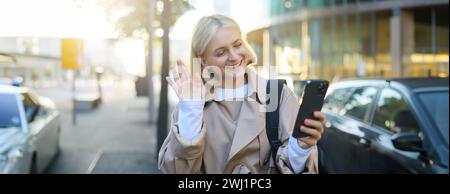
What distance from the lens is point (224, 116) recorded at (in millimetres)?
1698

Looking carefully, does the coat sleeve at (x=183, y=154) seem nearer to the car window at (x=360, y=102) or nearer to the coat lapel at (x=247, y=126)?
the coat lapel at (x=247, y=126)

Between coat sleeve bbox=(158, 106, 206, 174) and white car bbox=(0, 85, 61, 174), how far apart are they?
242cm

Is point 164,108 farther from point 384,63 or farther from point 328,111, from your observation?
point 384,63

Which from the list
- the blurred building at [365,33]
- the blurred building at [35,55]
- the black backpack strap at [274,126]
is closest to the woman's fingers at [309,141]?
the black backpack strap at [274,126]

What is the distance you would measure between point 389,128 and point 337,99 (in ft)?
3.38

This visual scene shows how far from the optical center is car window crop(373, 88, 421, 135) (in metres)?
4.10

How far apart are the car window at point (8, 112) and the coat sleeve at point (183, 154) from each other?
3646mm

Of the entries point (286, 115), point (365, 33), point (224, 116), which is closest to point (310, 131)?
point (286, 115)

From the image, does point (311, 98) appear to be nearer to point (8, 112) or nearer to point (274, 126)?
point (274, 126)

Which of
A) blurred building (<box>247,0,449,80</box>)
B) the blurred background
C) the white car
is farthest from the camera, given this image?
blurred building (<box>247,0,449,80</box>)

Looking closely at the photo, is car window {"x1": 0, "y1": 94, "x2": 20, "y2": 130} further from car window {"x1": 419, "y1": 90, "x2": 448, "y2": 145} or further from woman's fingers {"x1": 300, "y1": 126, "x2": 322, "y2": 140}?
woman's fingers {"x1": 300, "y1": 126, "x2": 322, "y2": 140}

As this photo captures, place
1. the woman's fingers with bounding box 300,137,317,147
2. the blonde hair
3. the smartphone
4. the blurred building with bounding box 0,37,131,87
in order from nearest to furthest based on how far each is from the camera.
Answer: the smartphone, the woman's fingers with bounding box 300,137,317,147, the blonde hair, the blurred building with bounding box 0,37,131,87

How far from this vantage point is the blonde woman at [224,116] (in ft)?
5.31

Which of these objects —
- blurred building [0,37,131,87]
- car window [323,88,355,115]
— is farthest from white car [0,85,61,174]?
car window [323,88,355,115]
